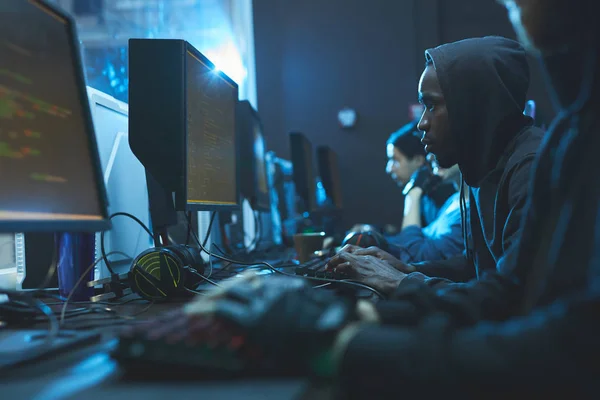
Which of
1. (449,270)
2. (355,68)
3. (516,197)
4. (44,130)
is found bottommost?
(449,270)

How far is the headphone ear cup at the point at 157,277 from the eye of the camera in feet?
3.66

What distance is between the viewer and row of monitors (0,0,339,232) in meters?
0.73

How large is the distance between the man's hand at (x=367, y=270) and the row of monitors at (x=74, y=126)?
36 centimetres

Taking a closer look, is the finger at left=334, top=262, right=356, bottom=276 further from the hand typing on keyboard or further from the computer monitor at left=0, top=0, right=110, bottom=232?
the computer monitor at left=0, top=0, right=110, bottom=232

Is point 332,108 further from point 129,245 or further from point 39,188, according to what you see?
point 39,188

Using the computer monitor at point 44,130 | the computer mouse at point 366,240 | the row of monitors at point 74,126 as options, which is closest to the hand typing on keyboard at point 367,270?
the row of monitors at point 74,126

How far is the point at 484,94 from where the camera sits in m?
1.38

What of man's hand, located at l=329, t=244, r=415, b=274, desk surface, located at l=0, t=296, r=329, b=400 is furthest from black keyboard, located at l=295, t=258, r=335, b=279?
desk surface, located at l=0, t=296, r=329, b=400

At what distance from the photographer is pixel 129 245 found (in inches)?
57.7

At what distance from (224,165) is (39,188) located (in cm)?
83

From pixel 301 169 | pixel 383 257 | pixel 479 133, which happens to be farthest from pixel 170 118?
pixel 301 169

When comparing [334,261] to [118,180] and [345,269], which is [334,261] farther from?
[118,180]

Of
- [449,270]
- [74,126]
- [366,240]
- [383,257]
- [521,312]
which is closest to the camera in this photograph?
[521,312]

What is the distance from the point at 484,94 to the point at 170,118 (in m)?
0.80
